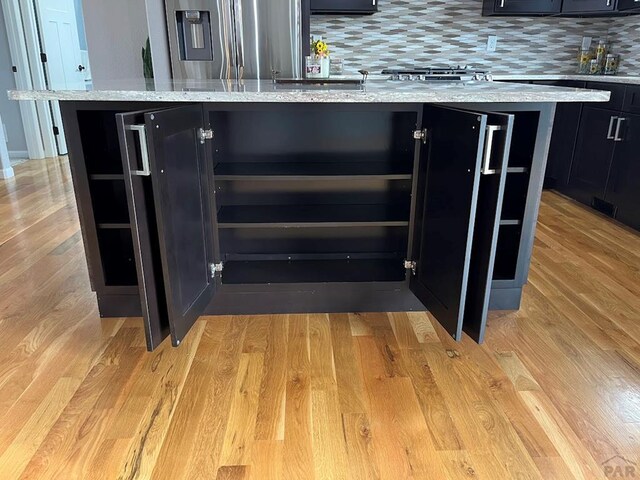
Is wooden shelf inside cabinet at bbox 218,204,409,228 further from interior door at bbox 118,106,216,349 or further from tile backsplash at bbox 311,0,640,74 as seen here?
tile backsplash at bbox 311,0,640,74

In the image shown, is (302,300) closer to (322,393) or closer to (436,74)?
(322,393)

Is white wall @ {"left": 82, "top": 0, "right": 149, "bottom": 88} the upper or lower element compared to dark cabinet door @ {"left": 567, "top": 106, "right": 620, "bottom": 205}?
upper

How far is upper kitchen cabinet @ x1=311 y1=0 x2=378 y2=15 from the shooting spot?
3.75m

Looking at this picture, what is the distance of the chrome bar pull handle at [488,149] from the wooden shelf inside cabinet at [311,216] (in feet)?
1.87

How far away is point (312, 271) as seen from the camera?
221cm

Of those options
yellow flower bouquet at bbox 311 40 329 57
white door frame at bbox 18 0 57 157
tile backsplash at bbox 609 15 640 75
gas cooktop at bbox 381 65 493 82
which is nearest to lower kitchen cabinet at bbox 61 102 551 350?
yellow flower bouquet at bbox 311 40 329 57

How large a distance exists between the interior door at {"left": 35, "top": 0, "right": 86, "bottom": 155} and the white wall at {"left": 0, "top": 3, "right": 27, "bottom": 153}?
1.11 ft

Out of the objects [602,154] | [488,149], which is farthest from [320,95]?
[602,154]

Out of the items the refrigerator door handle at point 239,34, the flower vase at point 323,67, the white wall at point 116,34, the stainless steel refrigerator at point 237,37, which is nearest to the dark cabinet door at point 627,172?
the flower vase at point 323,67

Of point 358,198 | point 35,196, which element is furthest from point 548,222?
point 35,196

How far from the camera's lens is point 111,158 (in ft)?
6.74

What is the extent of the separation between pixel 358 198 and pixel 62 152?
4740 mm

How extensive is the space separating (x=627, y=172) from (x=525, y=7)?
160cm

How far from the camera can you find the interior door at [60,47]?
5250mm
